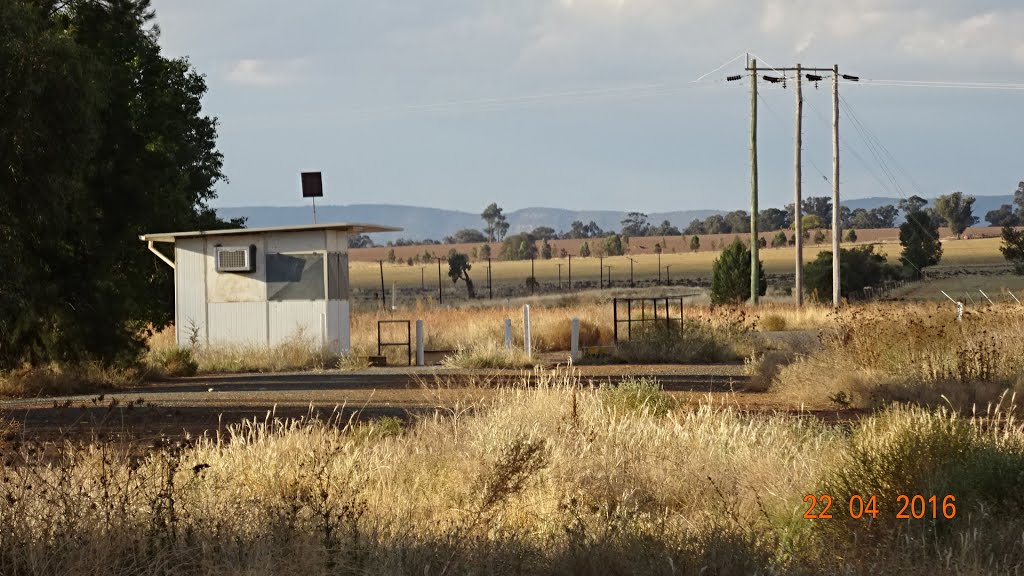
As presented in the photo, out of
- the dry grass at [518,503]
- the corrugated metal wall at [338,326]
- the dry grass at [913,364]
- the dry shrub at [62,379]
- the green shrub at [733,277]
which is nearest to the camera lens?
the dry grass at [518,503]

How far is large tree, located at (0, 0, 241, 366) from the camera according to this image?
1702 centimetres

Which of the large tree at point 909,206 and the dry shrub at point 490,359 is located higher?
the large tree at point 909,206

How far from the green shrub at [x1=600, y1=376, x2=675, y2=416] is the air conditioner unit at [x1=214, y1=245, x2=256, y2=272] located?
1497 centimetres

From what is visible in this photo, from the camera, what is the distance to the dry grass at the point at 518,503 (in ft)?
23.0

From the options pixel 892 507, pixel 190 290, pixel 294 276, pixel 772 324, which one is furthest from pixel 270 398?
pixel 772 324

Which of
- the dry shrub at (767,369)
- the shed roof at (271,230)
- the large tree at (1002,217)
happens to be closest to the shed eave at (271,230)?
the shed roof at (271,230)

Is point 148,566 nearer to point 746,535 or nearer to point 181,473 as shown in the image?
point 181,473

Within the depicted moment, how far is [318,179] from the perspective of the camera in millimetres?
30844

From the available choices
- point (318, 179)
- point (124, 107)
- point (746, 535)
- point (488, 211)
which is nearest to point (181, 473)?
point (746, 535)

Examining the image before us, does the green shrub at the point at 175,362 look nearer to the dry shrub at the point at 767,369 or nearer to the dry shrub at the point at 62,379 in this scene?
the dry shrub at the point at 62,379

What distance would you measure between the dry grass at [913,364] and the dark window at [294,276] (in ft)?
39.1

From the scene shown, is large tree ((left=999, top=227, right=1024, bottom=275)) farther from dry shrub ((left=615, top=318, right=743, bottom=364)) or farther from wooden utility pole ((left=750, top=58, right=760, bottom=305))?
dry shrub ((left=615, top=318, right=743, bottom=364))

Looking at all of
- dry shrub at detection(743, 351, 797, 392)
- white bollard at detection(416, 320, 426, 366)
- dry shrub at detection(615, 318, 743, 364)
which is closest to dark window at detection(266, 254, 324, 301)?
white bollard at detection(416, 320, 426, 366)

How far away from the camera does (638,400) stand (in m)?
12.9
